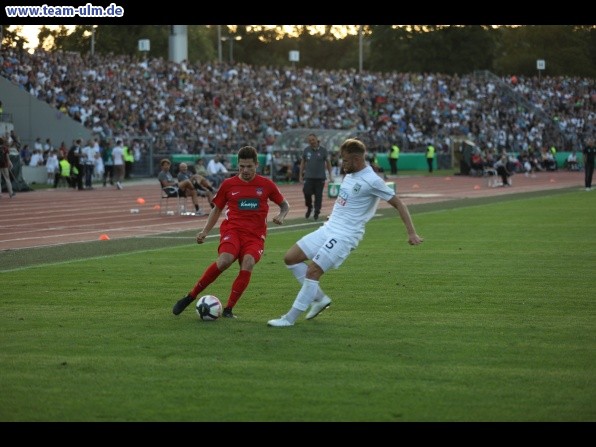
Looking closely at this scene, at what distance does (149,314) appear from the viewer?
36.5 feet

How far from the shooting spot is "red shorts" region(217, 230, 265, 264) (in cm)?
1103

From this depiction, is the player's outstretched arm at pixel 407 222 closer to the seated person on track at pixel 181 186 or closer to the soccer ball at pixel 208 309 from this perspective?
the soccer ball at pixel 208 309

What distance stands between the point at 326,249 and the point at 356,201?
0.58m

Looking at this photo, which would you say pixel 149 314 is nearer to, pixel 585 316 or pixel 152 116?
pixel 585 316

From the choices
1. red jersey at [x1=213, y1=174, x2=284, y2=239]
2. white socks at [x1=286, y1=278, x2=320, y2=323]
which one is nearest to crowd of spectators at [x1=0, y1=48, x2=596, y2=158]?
red jersey at [x1=213, y1=174, x2=284, y2=239]

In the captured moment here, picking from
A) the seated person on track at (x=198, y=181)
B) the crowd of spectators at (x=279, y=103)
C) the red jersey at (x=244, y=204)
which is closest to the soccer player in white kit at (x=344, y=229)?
the red jersey at (x=244, y=204)

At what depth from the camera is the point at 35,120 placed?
45.0 metres

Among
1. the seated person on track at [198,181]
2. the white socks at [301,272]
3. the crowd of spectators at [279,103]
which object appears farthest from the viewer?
the crowd of spectators at [279,103]

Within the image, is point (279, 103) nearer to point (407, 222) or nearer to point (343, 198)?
point (343, 198)

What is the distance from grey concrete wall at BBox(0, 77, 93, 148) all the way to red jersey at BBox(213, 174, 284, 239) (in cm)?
3460

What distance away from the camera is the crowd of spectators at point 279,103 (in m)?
46.9
